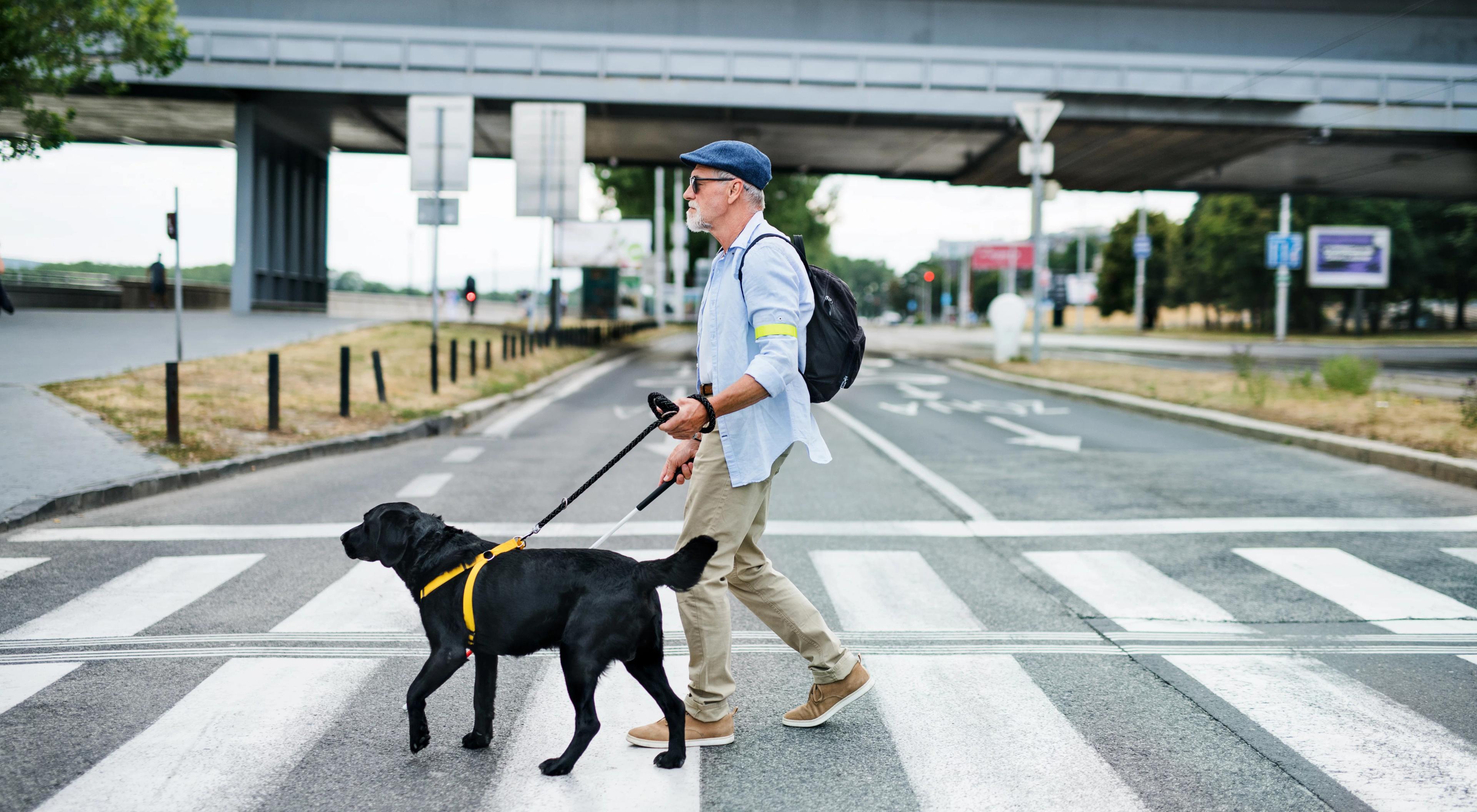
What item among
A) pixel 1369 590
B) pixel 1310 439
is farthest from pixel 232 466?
pixel 1310 439

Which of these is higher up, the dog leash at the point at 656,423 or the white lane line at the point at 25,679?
the dog leash at the point at 656,423

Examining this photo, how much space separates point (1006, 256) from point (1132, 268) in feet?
152

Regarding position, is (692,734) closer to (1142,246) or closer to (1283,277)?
(1283,277)

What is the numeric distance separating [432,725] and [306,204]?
35.5 metres

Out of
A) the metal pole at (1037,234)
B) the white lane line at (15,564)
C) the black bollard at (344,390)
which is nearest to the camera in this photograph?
the white lane line at (15,564)

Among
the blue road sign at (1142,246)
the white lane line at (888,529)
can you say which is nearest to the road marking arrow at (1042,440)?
the white lane line at (888,529)

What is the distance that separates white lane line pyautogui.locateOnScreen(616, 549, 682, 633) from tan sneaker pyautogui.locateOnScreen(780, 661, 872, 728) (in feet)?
2.54

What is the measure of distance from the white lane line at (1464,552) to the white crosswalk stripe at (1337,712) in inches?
35.9

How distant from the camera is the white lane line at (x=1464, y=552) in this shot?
6.97m

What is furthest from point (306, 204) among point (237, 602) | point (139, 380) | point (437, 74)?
point (237, 602)

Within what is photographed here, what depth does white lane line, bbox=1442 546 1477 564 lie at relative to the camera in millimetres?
6973

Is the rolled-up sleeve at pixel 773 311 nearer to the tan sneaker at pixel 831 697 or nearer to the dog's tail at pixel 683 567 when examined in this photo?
the dog's tail at pixel 683 567

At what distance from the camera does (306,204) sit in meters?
36.4

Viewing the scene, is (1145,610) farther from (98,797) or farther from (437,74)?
(437,74)
